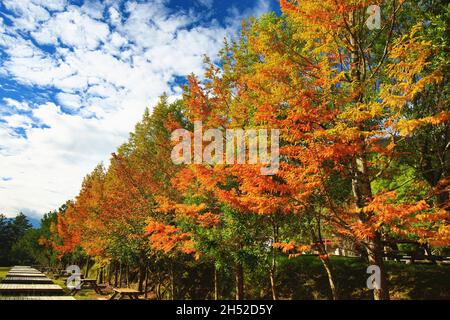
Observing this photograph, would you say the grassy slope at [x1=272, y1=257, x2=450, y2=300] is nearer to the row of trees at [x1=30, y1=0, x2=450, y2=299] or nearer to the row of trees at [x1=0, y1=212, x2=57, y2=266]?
the row of trees at [x1=30, y1=0, x2=450, y2=299]

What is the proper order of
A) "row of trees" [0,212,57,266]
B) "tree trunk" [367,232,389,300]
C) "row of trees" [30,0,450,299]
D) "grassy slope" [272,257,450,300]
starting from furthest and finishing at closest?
"row of trees" [0,212,57,266]
"grassy slope" [272,257,450,300]
"tree trunk" [367,232,389,300]
"row of trees" [30,0,450,299]

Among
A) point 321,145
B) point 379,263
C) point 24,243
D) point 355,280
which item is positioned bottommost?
point 24,243

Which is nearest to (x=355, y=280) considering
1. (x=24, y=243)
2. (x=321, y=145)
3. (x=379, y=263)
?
(x=379, y=263)

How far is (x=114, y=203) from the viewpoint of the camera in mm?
19500

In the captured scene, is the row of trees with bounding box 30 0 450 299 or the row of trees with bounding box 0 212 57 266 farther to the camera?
the row of trees with bounding box 0 212 57 266

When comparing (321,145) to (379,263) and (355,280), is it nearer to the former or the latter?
(379,263)

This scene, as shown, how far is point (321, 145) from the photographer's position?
26.5 feet

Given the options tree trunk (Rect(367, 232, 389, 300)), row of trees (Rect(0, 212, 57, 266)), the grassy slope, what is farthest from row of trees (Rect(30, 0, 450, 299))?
row of trees (Rect(0, 212, 57, 266))

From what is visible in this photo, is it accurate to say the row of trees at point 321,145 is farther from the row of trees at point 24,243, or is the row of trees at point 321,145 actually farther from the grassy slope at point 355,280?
the row of trees at point 24,243

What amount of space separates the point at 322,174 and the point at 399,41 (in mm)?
3840

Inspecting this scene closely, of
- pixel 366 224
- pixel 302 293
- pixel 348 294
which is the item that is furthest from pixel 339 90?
pixel 302 293

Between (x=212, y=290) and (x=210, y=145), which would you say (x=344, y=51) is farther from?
(x=212, y=290)

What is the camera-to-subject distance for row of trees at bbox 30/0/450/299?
7992mm

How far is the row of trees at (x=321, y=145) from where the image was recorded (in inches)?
315
